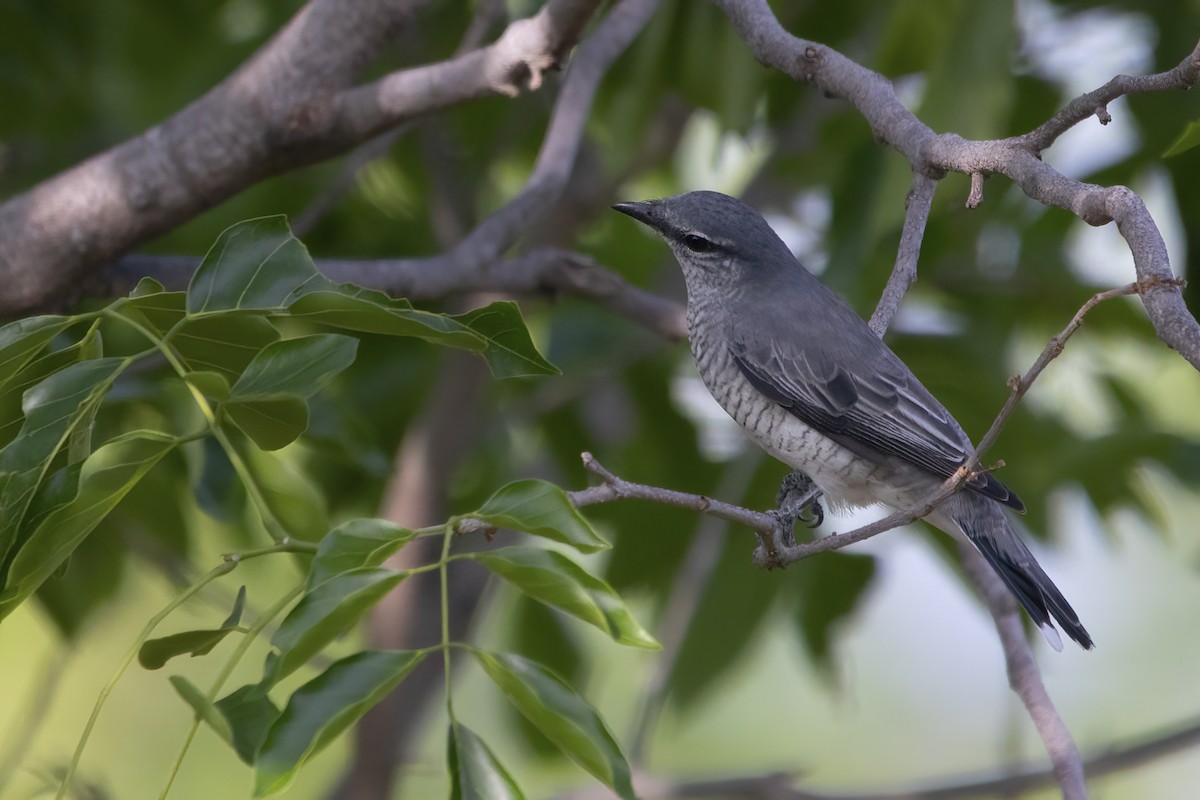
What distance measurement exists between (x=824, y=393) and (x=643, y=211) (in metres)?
0.78

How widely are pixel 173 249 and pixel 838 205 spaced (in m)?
2.57

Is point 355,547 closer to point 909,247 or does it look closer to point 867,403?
point 909,247

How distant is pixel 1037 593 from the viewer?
10.9 feet

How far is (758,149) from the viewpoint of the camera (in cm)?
577

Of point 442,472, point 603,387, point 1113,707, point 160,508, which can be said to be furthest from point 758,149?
point 1113,707

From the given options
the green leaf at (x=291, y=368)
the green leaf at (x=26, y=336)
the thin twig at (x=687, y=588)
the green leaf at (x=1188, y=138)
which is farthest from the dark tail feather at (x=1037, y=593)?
the green leaf at (x=26, y=336)

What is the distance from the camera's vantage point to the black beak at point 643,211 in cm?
379

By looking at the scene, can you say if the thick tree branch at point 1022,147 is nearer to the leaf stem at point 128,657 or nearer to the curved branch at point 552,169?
the curved branch at point 552,169

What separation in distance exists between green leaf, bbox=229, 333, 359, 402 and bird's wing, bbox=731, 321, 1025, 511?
1746mm

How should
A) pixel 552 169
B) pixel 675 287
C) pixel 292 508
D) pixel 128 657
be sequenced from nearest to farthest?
pixel 128 657, pixel 292 508, pixel 552 169, pixel 675 287

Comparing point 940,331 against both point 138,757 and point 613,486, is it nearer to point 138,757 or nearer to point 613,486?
point 613,486

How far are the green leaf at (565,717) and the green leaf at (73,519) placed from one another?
635 millimetres

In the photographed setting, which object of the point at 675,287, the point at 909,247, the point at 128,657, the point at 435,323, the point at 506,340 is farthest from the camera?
the point at 675,287

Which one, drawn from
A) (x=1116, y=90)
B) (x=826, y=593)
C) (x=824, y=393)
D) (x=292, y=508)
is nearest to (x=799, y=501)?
(x=824, y=393)
